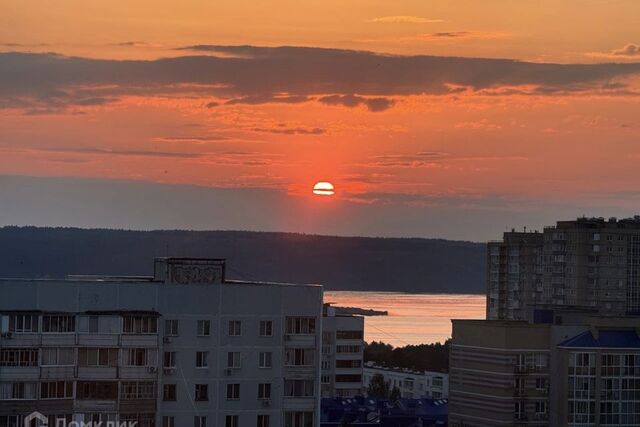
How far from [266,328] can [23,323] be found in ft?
17.2

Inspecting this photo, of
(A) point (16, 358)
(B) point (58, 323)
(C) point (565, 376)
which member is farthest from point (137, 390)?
(C) point (565, 376)

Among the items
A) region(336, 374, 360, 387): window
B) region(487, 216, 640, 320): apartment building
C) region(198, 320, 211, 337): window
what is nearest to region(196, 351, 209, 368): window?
region(198, 320, 211, 337): window

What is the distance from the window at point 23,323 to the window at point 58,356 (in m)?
0.51

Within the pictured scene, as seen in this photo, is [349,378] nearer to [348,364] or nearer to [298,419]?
[348,364]

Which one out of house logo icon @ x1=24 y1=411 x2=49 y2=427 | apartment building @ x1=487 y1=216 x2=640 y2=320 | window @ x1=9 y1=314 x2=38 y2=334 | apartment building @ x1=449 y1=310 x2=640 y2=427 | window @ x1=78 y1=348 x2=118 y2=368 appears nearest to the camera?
house logo icon @ x1=24 y1=411 x2=49 y2=427

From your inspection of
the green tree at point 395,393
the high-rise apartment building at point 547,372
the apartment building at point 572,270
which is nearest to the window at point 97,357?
the high-rise apartment building at point 547,372

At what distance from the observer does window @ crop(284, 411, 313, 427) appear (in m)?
37.4

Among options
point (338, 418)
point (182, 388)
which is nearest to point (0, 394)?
point (182, 388)

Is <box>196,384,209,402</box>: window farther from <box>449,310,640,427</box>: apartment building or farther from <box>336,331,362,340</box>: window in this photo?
<box>336,331,362,340</box>: window

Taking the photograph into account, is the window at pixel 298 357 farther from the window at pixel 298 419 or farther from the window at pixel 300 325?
the window at pixel 298 419

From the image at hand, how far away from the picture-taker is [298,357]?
124 ft

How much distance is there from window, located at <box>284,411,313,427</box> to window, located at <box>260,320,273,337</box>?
1.75 m

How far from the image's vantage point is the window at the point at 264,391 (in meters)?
37.5

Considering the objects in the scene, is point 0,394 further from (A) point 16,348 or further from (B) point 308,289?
(B) point 308,289
